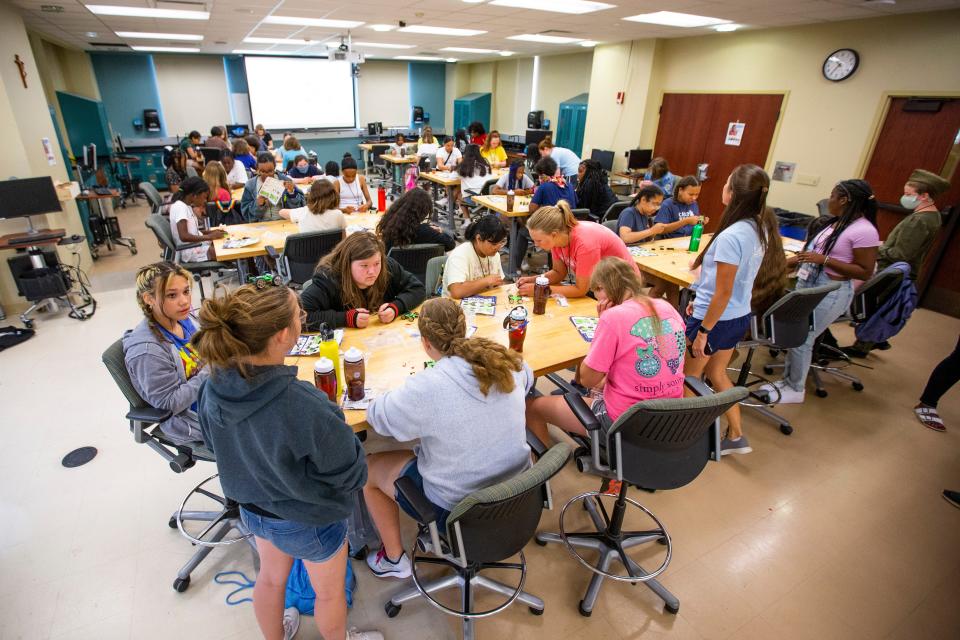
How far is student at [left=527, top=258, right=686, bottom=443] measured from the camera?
1953 mm

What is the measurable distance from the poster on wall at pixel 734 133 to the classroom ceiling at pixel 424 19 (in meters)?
1.29

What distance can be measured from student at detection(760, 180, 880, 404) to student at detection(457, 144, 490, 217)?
4.39m

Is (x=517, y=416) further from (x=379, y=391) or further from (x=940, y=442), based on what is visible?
(x=940, y=442)

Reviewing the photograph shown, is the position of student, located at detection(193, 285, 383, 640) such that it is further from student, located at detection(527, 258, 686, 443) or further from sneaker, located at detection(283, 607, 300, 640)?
student, located at detection(527, 258, 686, 443)

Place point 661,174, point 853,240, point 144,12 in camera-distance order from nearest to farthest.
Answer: point 853,240
point 144,12
point 661,174

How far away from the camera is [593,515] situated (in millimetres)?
2457

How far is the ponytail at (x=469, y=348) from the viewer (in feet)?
5.05

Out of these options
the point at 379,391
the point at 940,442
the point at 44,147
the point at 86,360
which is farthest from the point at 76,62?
the point at 940,442

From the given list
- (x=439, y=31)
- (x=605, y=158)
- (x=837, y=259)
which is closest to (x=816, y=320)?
(x=837, y=259)

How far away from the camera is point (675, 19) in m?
6.05

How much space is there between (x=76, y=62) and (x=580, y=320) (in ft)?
43.2

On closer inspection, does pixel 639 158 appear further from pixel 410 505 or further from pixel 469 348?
pixel 410 505

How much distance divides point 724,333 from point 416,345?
179 centimetres

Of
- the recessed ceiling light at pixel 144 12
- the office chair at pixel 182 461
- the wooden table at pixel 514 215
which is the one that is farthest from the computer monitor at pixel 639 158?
the office chair at pixel 182 461
